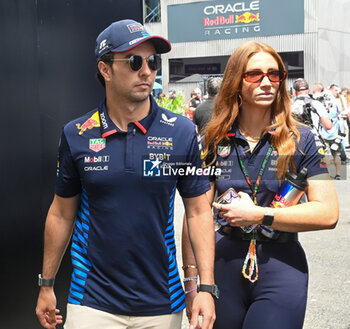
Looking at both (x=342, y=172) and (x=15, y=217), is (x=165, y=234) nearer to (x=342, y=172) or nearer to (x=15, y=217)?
(x=15, y=217)

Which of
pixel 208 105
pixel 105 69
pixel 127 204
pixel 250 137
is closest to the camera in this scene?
pixel 127 204

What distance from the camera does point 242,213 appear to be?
9.23 ft

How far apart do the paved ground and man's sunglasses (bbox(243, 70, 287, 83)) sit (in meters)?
2.80

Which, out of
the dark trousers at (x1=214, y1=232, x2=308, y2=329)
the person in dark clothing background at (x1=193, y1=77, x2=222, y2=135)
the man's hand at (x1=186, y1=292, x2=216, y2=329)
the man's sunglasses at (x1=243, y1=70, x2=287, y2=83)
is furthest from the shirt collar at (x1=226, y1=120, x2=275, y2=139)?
the person in dark clothing background at (x1=193, y1=77, x2=222, y2=135)

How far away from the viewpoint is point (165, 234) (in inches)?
108

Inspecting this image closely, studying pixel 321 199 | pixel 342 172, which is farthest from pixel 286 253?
pixel 342 172

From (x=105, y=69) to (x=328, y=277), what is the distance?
4.51 m

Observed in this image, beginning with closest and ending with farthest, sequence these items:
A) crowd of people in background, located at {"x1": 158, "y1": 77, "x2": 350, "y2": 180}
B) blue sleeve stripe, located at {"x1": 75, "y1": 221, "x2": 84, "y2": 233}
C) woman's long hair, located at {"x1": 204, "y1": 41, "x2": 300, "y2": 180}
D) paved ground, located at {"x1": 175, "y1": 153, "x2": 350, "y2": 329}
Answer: blue sleeve stripe, located at {"x1": 75, "y1": 221, "x2": 84, "y2": 233} → woman's long hair, located at {"x1": 204, "y1": 41, "x2": 300, "y2": 180} → paved ground, located at {"x1": 175, "y1": 153, "x2": 350, "y2": 329} → crowd of people in background, located at {"x1": 158, "y1": 77, "x2": 350, "y2": 180}

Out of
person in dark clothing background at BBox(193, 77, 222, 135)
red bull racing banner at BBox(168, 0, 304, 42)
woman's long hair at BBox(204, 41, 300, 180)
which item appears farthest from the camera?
red bull racing banner at BBox(168, 0, 304, 42)

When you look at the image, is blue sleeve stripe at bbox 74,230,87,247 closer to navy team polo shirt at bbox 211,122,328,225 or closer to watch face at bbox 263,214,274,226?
navy team polo shirt at bbox 211,122,328,225

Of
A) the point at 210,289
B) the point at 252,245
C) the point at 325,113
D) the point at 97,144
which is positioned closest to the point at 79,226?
the point at 97,144

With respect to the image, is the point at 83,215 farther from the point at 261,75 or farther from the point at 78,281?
the point at 261,75

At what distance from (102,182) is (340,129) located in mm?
14008

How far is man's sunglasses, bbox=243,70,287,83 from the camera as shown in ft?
10.0
